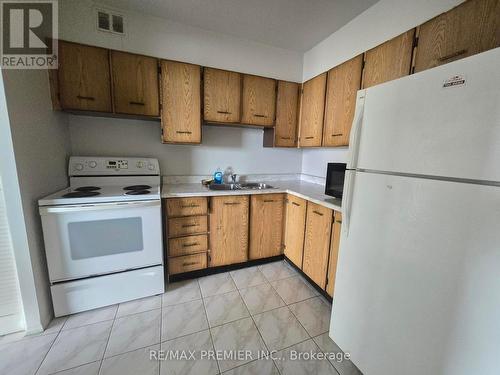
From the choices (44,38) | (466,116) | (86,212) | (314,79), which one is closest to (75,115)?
(44,38)

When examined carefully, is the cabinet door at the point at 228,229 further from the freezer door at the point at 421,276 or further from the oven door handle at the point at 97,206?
the freezer door at the point at 421,276

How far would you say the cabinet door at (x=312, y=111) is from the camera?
217 cm

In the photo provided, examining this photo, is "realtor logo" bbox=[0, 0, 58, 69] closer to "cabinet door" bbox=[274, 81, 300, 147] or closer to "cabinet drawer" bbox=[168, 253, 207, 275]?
"cabinet drawer" bbox=[168, 253, 207, 275]

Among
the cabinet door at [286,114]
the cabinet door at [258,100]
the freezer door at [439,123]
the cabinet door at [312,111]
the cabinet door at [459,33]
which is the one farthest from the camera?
the cabinet door at [286,114]

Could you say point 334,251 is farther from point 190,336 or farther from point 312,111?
point 312,111

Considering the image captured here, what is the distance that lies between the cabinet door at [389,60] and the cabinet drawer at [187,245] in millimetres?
2004

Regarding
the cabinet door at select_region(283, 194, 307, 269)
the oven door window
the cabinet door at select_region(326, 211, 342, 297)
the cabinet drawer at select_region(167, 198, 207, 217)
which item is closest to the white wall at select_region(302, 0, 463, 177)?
the cabinet door at select_region(283, 194, 307, 269)

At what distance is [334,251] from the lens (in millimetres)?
1668

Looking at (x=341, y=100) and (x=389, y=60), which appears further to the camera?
(x=341, y=100)

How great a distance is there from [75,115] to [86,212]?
43.4 inches

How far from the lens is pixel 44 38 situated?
5.26 feet

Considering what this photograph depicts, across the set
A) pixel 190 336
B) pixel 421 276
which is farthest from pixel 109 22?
pixel 421 276

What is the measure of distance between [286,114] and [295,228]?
134 cm

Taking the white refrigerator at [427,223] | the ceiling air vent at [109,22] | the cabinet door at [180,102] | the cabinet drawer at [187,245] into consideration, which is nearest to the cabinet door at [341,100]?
the white refrigerator at [427,223]
